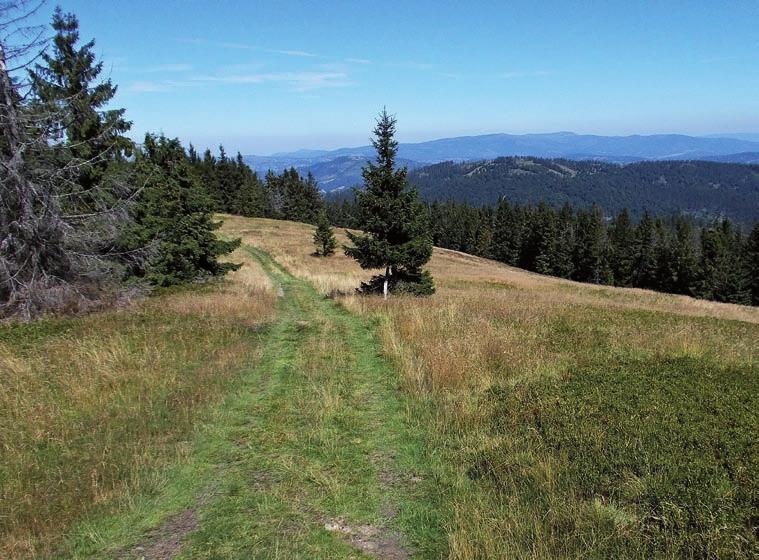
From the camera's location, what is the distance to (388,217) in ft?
54.6

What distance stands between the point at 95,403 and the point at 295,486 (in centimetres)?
404

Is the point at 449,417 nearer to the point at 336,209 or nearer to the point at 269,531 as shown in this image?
the point at 269,531

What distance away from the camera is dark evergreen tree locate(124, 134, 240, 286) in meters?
17.6

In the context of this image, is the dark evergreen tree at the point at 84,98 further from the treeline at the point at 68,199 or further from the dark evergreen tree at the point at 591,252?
the dark evergreen tree at the point at 591,252

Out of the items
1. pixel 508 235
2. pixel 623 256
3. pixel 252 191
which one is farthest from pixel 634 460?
pixel 508 235

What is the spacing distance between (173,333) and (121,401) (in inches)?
162

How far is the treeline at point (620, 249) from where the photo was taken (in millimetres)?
64562

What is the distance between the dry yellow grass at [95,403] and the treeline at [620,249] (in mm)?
46697

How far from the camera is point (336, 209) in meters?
135

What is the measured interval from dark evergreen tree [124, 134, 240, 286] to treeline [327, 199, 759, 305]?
37.8 m

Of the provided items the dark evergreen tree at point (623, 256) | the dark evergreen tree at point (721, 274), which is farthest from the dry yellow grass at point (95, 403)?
the dark evergreen tree at point (623, 256)

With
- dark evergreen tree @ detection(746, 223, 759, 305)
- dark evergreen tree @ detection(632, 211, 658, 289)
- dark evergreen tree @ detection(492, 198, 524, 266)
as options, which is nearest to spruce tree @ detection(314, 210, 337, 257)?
dark evergreen tree @ detection(746, 223, 759, 305)

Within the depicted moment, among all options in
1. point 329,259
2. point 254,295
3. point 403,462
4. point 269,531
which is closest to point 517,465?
point 403,462

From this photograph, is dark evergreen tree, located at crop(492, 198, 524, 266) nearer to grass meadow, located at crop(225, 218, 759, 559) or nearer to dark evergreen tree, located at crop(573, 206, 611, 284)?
dark evergreen tree, located at crop(573, 206, 611, 284)
